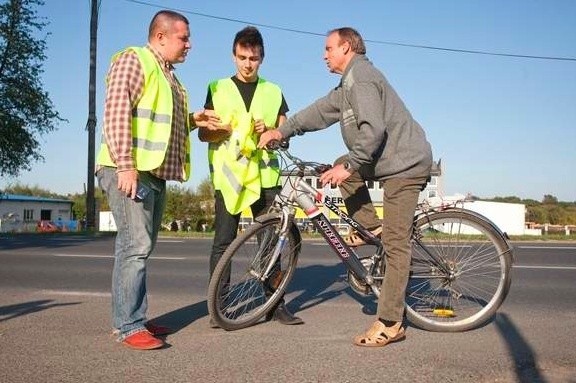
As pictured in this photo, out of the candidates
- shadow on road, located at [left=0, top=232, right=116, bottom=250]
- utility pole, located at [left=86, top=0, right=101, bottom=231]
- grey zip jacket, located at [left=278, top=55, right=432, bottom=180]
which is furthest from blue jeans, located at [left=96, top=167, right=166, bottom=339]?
utility pole, located at [left=86, top=0, right=101, bottom=231]

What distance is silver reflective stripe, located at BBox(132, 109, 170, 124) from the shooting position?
3633 millimetres

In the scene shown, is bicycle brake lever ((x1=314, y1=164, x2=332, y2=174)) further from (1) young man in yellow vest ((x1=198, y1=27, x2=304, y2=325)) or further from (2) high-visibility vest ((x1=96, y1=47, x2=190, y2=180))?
(2) high-visibility vest ((x1=96, y1=47, x2=190, y2=180))

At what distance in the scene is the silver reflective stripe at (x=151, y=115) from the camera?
11.9ft

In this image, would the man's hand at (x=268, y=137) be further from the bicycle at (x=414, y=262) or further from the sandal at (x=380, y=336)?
the sandal at (x=380, y=336)

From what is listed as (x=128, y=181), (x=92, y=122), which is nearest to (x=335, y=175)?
(x=128, y=181)

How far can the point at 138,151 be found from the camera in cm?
362

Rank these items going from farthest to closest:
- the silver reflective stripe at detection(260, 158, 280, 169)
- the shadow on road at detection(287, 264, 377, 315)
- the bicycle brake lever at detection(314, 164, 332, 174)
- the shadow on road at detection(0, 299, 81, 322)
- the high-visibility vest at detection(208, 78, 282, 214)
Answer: the shadow on road at detection(287, 264, 377, 315) < the shadow on road at detection(0, 299, 81, 322) < the silver reflective stripe at detection(260, 158, 280, 169) < the high-visibility vest at detection(208, 78, 282, 214) < the bicycle brake lever at detection(314, 164, 332, 174)

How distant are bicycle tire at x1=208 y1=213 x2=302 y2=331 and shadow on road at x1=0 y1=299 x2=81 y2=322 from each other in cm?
180

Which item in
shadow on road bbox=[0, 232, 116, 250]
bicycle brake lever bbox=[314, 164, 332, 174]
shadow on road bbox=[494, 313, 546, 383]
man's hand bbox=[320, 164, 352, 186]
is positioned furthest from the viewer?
shadow on road bbox=[0, 232, 116, 250]

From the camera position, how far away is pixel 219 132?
435 centimetres

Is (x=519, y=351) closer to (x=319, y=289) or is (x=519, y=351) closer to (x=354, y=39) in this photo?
(x=354, y=39)

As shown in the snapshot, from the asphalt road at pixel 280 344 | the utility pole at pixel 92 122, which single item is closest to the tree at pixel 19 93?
the utility pole at pixel 92 122

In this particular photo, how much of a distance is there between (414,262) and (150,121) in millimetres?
2196

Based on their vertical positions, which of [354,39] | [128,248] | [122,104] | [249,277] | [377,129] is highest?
[354,39]
